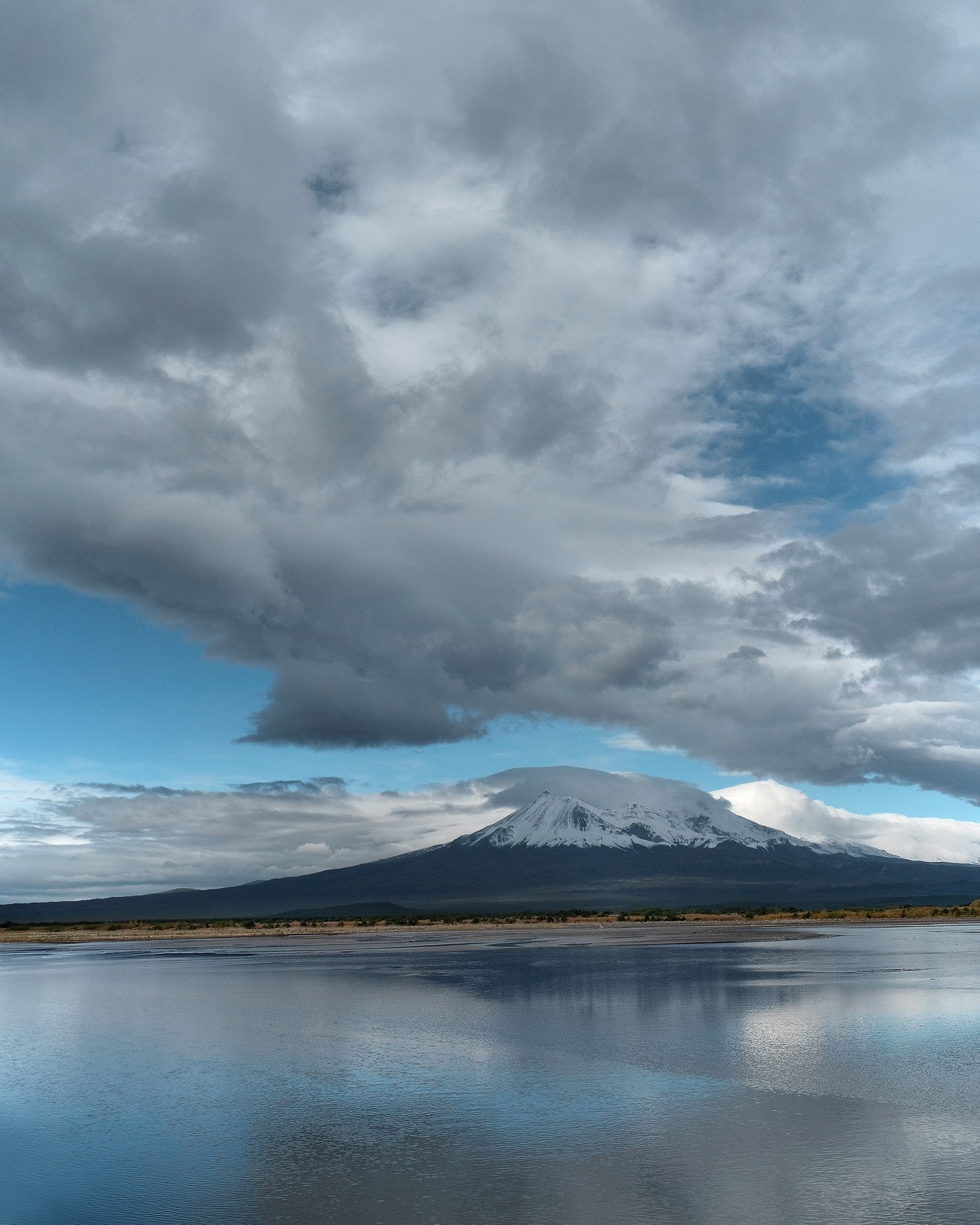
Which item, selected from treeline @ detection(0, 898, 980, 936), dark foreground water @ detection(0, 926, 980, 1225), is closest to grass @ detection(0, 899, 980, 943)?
treeline @ detection(0, 898, 980, 936)

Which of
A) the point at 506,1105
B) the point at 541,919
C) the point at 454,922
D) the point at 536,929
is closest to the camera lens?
the point at 506,1105

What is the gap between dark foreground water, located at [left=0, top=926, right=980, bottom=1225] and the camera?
1311 cm

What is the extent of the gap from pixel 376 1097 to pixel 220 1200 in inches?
234

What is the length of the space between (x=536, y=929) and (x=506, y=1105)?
269 feet

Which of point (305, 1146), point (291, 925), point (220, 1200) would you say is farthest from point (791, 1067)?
point (291, 925)

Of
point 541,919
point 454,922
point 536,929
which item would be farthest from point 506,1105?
point 454,922

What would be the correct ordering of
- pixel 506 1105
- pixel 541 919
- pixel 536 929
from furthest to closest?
pixel 541 919, pixel 536 929, pixel 506 1105

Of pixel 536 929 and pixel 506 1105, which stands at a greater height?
pixel 506 1105

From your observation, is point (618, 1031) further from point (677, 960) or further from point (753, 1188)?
point (677, 960)

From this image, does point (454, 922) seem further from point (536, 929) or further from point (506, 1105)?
point (506, 1105)

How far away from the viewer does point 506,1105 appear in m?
18.1

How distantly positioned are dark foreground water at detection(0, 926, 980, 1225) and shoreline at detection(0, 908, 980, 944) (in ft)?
123

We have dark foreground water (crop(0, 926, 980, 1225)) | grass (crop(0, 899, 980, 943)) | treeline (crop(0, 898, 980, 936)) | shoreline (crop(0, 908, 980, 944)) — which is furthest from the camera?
treeline (crop(0, 898, 980, 936))

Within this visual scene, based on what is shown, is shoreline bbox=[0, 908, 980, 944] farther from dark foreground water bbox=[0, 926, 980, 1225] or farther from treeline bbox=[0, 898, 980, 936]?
dark foreground water bbox=[0, 926, 980, 1225]
